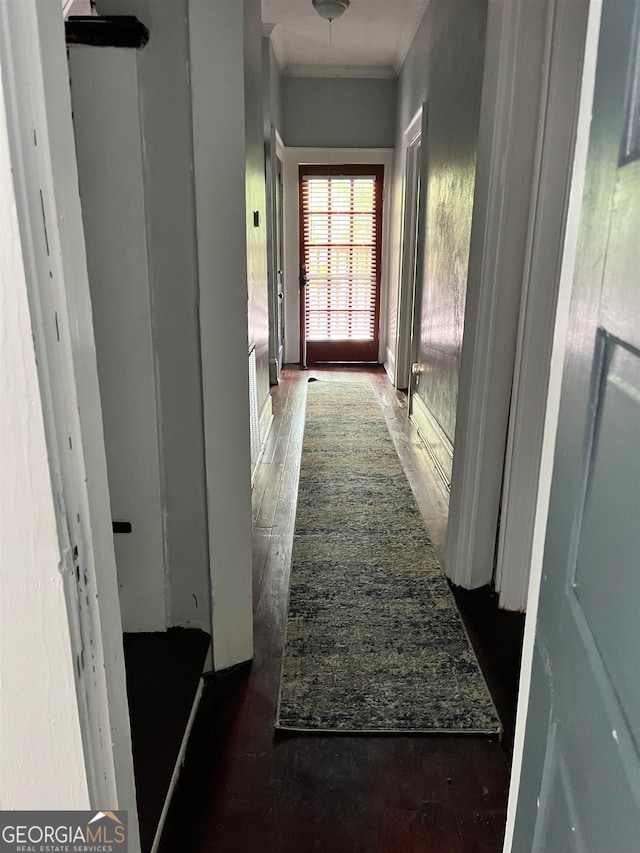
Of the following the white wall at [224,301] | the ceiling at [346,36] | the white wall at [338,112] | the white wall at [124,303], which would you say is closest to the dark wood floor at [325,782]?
the white wall at [224,301]

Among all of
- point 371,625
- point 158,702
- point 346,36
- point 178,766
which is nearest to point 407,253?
point 346,36

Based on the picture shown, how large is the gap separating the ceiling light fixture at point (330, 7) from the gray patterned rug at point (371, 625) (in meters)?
3.18

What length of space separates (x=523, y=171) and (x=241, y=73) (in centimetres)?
94

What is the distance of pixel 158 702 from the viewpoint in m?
1.66

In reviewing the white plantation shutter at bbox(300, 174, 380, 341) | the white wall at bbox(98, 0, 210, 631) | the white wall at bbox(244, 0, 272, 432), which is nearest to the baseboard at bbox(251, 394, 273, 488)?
the white wall at bbox(244, 0, 272, 432)

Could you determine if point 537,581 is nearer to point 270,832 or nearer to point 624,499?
point 624,499

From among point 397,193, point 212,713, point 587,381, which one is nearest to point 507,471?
point 212,713

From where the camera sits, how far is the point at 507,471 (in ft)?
7.43

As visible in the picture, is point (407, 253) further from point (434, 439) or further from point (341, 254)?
point (434, 439)

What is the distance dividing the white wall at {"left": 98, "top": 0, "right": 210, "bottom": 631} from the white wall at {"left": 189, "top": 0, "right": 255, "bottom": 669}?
36 mm

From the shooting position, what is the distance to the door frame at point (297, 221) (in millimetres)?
6199

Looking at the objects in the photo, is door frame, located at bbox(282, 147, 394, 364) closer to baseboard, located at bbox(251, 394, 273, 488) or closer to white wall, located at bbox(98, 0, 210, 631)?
baseboard, located at bbox(251, 394, 273, 488)

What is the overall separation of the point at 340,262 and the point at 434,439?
3.36m

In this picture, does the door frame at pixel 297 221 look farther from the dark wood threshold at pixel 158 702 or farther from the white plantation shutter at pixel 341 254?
the dark wood threshold at pixel 158 702
